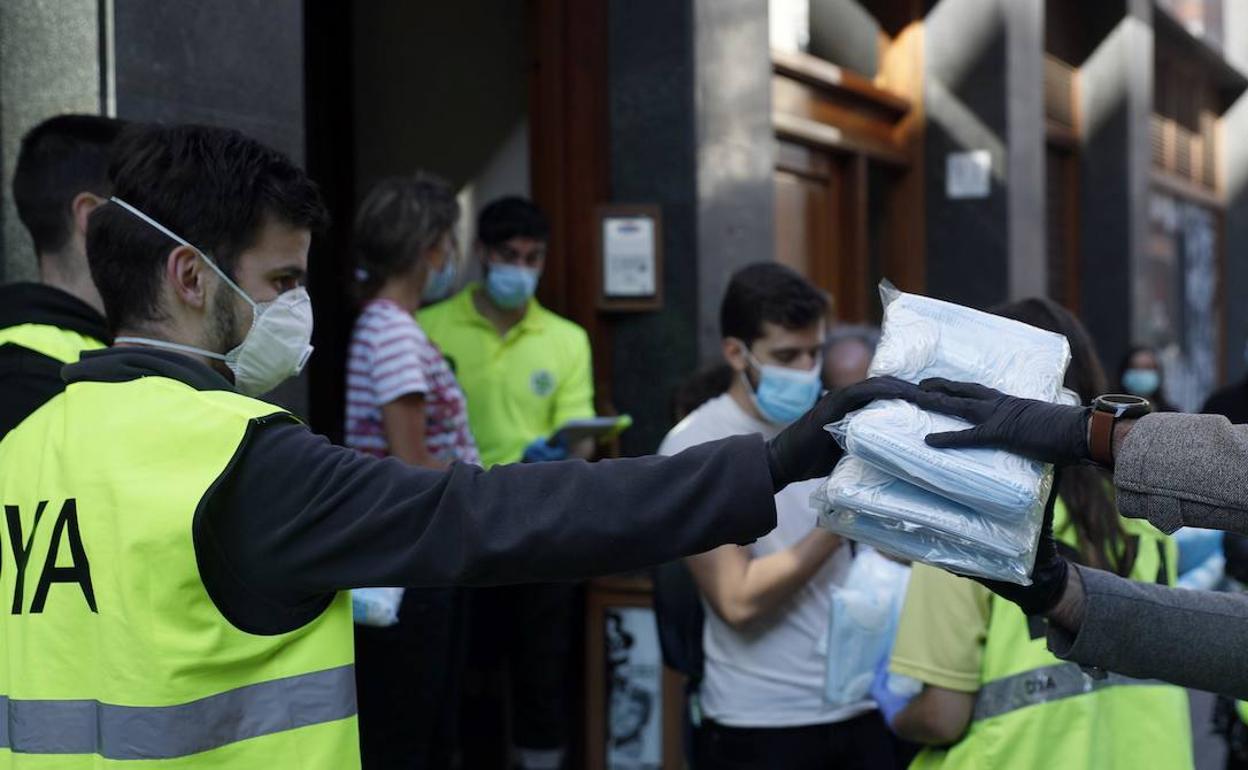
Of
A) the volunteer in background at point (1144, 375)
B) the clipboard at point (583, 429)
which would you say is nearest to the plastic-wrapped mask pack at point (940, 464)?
the clipboard at point (583, 429)

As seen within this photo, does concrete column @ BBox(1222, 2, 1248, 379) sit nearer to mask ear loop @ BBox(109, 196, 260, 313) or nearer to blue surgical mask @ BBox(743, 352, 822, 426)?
blue surgical mask @ BBox(743, 352, 822, 426)

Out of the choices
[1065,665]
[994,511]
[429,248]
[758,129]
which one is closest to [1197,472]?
[994,511]

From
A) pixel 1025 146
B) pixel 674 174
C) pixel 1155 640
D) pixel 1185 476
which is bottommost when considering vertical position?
pixel 1155 640

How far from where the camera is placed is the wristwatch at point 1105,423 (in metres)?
1.94

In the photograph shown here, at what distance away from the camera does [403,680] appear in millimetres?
4379

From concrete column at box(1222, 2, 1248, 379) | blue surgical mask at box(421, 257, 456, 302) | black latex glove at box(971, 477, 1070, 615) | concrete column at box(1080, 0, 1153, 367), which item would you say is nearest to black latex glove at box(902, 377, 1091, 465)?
black latex glove at box(971, 477, 1070, 615)

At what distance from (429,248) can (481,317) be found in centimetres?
73

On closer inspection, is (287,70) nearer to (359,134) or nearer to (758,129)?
(758,129)

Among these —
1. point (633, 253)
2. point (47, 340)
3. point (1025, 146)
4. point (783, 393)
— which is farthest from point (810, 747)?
point (1025, 146)

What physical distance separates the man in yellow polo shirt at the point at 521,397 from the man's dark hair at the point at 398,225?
0.50 meters

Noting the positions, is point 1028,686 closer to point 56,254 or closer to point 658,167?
point 56,254

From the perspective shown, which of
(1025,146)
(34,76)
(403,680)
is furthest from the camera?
(1025,146)

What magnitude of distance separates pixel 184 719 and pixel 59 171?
5.34ft

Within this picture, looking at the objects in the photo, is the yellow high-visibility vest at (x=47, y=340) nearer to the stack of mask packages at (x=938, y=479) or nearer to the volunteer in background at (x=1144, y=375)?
the stack of mask packages at (x=938, y=479)
